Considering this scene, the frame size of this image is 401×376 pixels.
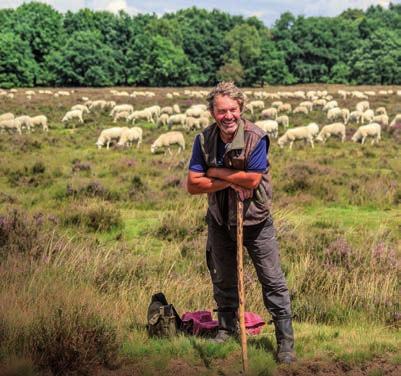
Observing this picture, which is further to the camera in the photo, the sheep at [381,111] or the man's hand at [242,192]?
the sheep at [381,111]

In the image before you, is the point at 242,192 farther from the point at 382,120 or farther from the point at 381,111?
the point at 381,111

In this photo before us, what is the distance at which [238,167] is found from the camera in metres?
4.50

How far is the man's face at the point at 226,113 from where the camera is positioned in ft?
14.3

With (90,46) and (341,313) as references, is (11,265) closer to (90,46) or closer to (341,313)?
(341,313)

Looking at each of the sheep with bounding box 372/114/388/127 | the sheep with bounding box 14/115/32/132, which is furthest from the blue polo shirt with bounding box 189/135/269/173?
the sheep with bounding box 372/114/388/127

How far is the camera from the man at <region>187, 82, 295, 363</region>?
4.41 m

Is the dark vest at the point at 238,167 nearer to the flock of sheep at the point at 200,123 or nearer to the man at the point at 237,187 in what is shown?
the man at the point at 237,187

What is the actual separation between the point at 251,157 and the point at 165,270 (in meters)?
3.50

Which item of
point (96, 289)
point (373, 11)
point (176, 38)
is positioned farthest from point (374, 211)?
point (373, 11)

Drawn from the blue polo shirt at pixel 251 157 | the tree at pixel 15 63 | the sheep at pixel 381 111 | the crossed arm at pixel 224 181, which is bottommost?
the sheep at pixel 381 111

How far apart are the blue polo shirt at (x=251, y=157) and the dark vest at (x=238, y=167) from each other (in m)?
0.03

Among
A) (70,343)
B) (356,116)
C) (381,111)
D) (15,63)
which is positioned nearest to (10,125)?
(356,116)

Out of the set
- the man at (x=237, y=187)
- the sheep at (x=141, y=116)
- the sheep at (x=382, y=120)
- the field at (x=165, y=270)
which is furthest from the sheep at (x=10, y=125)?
the man at (x=237, y=187)

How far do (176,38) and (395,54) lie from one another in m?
33.1
